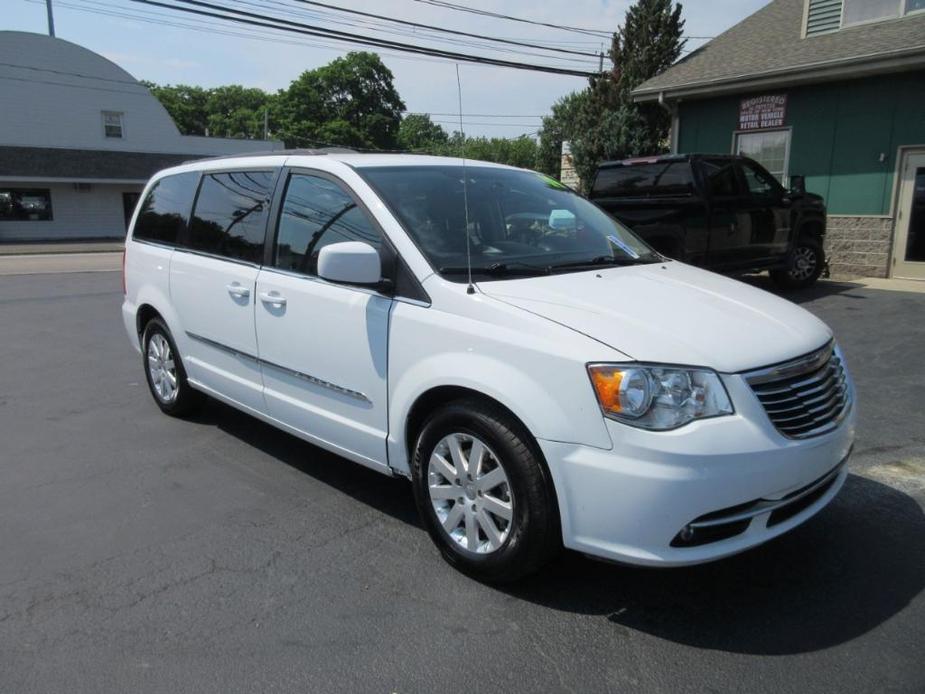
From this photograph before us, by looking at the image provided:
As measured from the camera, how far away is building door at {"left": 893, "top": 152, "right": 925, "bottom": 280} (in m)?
12.2

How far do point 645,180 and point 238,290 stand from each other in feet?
23.4

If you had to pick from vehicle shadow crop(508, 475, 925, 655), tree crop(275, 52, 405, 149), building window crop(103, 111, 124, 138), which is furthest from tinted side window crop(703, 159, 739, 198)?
tree crop(275, 52, 405, 149)

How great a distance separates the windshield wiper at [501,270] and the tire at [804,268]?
9.12 meters

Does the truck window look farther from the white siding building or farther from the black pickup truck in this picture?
the white siding building

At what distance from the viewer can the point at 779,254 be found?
10.6 m

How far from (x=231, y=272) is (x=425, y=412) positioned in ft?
5.82

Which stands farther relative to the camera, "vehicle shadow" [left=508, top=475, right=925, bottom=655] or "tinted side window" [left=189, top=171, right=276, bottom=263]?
"tinted side window" [left=189, top=171, right=276, bottom=263]

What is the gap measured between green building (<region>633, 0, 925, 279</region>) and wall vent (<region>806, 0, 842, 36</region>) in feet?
0.06

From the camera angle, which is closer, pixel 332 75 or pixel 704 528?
pixel 704 528

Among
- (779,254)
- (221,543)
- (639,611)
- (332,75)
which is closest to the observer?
(639,611)

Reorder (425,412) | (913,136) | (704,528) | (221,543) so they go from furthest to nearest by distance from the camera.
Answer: (913,136)
(221,543)
(425,412)
(704,528)

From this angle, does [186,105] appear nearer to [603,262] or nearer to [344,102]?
[344,102]

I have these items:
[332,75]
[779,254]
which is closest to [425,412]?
[779,254]

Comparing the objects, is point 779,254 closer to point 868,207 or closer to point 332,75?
point 868,207
